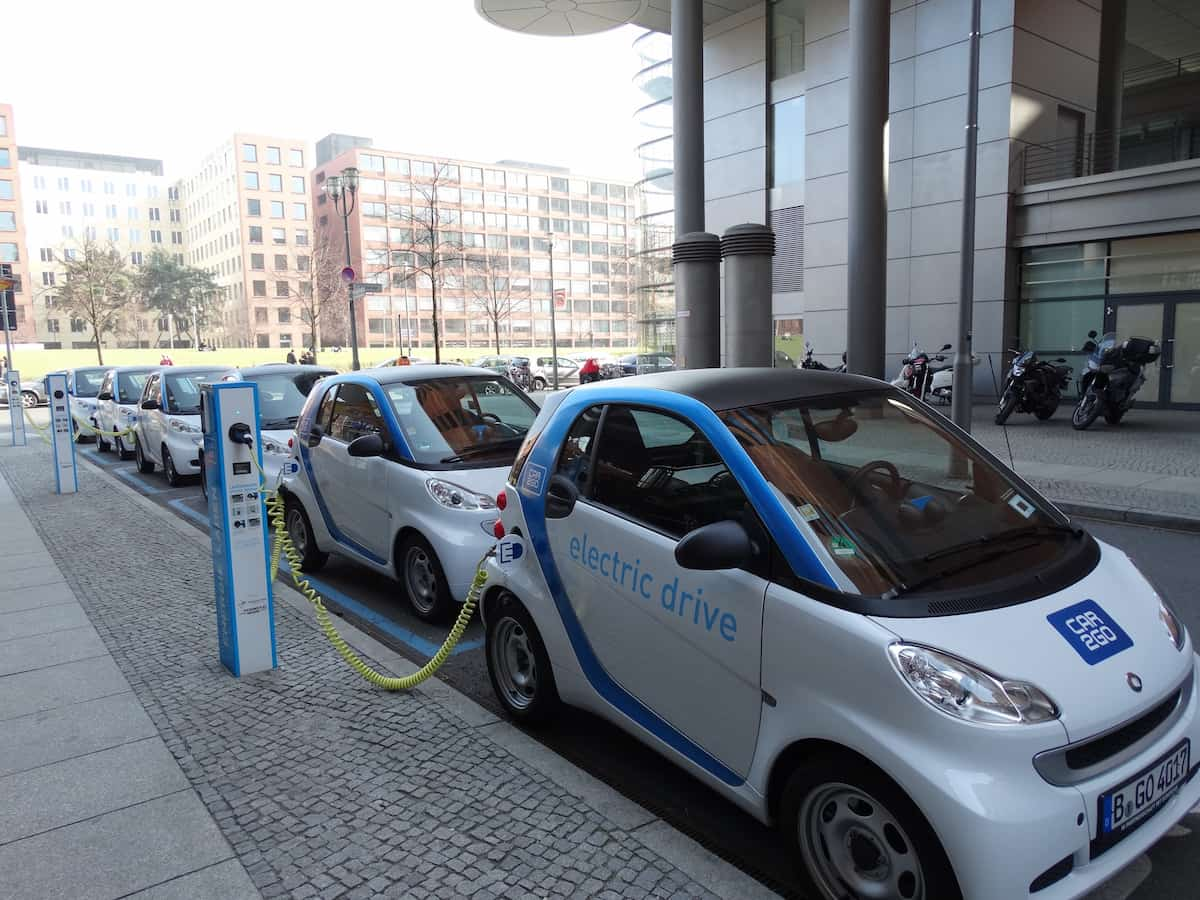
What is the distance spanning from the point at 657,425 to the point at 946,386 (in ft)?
50.6

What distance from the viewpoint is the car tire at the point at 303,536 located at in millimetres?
Result: 7000

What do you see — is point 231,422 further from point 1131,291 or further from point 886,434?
point 1131,291

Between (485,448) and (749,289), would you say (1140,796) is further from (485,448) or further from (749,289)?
(749,289)

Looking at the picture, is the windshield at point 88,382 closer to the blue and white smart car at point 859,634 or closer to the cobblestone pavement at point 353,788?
the cobblestone pavement at point 353,788

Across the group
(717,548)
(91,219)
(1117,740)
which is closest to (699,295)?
(717,548)

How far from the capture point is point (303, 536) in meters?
7.16

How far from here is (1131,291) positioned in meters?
17.7

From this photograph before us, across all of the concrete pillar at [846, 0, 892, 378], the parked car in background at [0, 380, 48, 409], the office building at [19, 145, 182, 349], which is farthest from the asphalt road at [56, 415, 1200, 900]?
the office building at [19, 145, 182, 349]

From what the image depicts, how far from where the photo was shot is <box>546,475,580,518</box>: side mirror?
3609mm

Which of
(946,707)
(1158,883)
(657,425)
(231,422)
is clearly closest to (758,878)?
(946,707)

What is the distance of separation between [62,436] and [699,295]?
457 inches

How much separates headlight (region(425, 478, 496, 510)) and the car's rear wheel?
12.5 inches

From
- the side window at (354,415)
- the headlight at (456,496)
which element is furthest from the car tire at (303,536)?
the headlight at (456,496)

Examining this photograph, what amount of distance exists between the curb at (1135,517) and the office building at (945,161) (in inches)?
340
